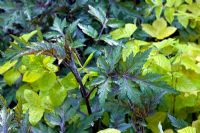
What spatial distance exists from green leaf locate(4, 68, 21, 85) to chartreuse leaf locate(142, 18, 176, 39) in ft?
1.53

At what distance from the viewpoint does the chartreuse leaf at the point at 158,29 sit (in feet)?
4.30

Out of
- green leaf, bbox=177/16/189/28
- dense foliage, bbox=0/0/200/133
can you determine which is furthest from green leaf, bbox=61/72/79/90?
green leaf, bbox=177/16/189/28

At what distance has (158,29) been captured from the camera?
1.35m

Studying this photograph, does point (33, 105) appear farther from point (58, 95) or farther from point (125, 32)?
point (125, 32)

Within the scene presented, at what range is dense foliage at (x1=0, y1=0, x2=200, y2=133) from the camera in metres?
0.93

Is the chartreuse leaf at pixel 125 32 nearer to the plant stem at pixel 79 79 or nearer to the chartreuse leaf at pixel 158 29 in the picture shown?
the chartreuse leaf at pixel 158 29

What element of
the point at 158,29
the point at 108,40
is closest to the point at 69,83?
the point at 108,40

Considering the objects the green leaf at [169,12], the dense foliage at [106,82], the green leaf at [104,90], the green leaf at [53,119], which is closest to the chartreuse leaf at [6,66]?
the dense foliage at [106,82]

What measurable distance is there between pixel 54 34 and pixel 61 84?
156 mm

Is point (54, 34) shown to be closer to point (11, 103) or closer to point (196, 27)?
point (11, 103)

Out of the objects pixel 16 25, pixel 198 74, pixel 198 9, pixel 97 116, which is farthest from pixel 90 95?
pixel 16 25

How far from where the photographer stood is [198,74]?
113 centimetres

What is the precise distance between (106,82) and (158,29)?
0.49 m

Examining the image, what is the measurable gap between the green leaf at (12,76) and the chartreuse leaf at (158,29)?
1.53ft
